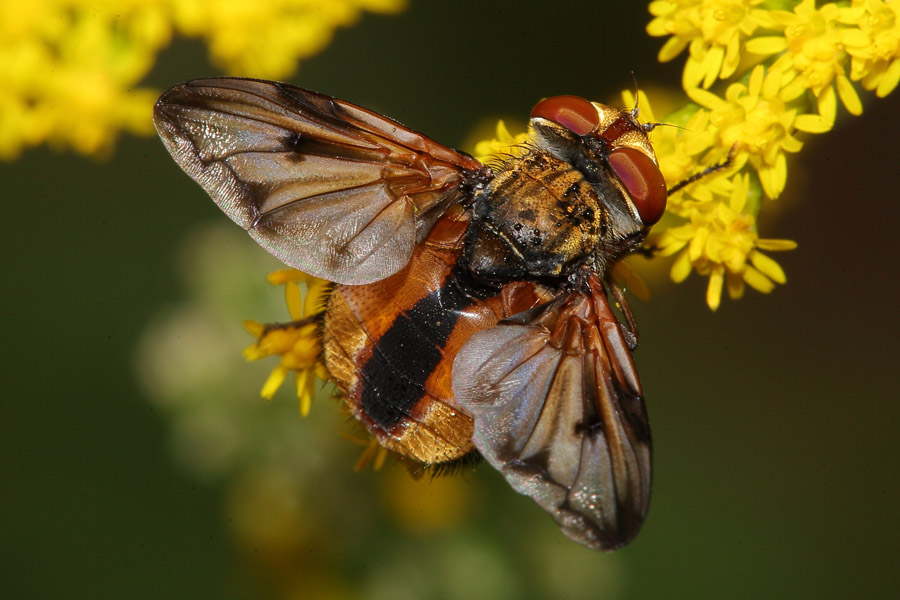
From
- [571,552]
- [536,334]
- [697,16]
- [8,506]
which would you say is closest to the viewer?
[536,334]

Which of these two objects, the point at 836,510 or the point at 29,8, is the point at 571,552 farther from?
the point at 29,8

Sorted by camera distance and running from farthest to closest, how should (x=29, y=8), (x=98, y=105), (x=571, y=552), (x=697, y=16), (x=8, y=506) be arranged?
(x=8, y=506) < (x=571, y=552) < (x=98, y=105) < (x=29, y=8) < (x=697, y=16)

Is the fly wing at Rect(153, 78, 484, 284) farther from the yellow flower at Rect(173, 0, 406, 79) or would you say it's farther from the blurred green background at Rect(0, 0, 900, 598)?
the blurred green background at Rect(0, 0, 900, 598)

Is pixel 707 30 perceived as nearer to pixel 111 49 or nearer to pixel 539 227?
pixel 539 227

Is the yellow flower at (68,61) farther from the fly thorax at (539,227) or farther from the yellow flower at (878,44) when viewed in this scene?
the yellow flower at (878,44)

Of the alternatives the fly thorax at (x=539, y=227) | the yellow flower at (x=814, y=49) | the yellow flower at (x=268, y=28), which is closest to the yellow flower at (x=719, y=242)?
the yellow flower at (x=814, y=49)

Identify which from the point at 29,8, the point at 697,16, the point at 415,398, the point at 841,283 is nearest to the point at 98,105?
the point at 29,8
